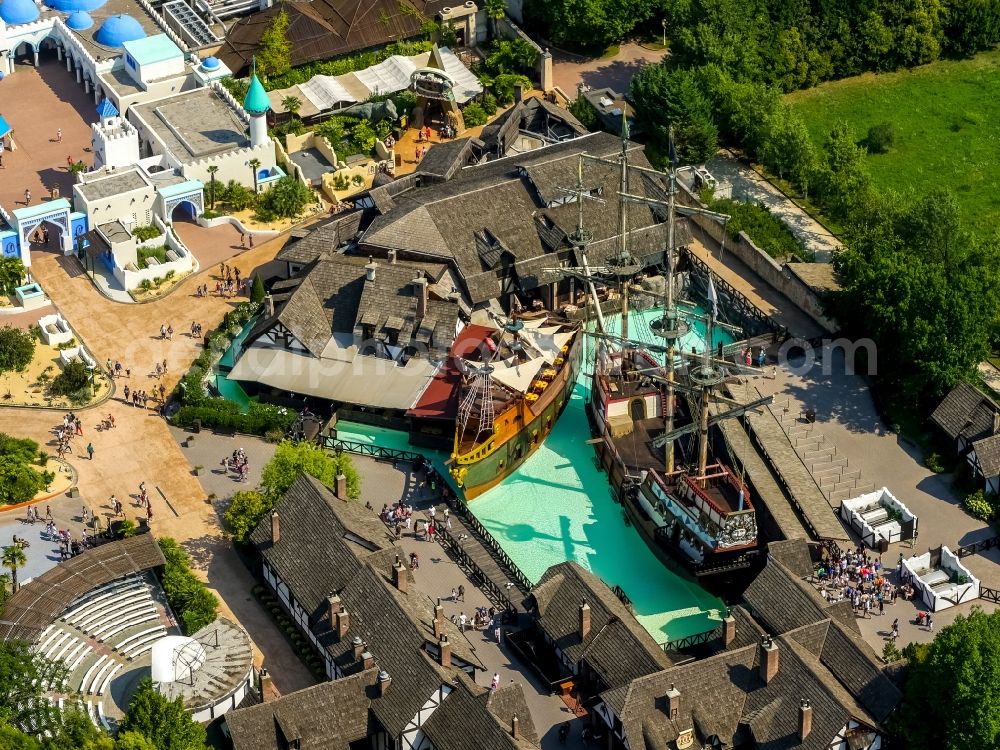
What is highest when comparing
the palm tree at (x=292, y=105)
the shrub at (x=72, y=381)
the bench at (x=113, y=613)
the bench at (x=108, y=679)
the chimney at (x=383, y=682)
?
the palm tree at (x=292, y=105)

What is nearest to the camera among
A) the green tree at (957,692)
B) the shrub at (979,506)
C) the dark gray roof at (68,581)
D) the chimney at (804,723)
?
the green tree at (957,692)

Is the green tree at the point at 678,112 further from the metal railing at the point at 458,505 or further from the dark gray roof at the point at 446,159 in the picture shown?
the metal railing at the point at 458,505

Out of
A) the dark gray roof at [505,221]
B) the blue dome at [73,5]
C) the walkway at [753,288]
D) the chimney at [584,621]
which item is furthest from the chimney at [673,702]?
the blue dome at [73,5]

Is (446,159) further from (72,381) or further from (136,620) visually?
(136,620)

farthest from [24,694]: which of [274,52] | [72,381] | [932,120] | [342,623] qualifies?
[932,120]

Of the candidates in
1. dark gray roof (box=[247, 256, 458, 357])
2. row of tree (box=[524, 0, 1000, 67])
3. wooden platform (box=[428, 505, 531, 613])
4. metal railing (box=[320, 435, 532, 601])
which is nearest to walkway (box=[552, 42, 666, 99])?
row of tree (box=[524, 0, 1000, 67])

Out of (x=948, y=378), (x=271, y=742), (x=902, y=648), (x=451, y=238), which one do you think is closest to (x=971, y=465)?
(x=948, y=378)

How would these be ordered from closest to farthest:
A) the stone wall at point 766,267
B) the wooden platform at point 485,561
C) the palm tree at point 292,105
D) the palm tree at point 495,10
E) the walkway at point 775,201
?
1. the wooden platform at point 485,561
2. the stone wall at point 766,267
3. the walkway at point 775,201
4. the palm tree at point 292,105
5. the palm tree at point 495,10

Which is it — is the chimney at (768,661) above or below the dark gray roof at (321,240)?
below
